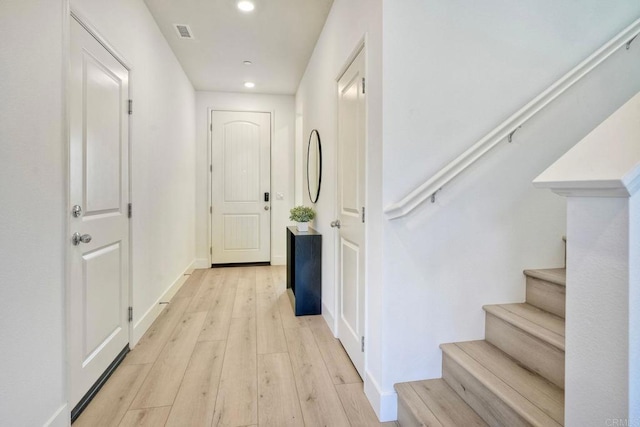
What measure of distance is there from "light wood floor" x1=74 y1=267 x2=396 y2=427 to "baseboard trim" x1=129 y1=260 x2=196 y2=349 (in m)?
0.06

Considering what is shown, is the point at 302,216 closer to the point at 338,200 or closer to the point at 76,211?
the point at 338,200

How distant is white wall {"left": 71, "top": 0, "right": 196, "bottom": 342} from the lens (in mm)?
2312

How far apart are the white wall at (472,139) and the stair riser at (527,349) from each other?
0.08 m

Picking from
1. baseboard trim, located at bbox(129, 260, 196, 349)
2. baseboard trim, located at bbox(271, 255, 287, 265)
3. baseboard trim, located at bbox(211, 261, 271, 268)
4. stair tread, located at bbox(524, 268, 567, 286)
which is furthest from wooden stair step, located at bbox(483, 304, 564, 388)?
baseboard trim, located at bbox(211, 261, 271, 268)

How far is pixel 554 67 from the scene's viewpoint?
170 cm

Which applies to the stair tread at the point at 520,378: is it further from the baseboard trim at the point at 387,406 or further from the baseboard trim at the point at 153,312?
the baseboard trim at the point at 153,312

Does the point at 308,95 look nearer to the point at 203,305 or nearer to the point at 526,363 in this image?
the point at 203,305

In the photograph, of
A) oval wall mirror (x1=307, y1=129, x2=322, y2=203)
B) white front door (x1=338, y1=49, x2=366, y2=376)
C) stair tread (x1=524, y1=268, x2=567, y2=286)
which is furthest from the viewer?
oval wall mirror (x1=307, y1=129, x2=322, y2=203)

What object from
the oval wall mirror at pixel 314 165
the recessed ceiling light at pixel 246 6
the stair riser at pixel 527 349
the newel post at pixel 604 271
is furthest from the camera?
the oval wall mirror at pixel 314 165

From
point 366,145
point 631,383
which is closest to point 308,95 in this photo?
point 366,145

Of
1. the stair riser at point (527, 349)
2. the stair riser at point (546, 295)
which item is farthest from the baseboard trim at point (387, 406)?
the stair riser at point (546, 295)

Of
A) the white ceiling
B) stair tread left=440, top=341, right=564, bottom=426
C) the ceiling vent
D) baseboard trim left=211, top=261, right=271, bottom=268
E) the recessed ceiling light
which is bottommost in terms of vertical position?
baseboard trim left=211, top=261, right=271, bottom=268

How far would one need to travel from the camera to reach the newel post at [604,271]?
2.37 feet

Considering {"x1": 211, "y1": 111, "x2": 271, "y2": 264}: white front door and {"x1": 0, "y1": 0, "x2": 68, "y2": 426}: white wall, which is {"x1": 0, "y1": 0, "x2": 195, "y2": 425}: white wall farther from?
{"x1": 211, "y1": 111, "x2": 271, "y2": 264}: white front door
